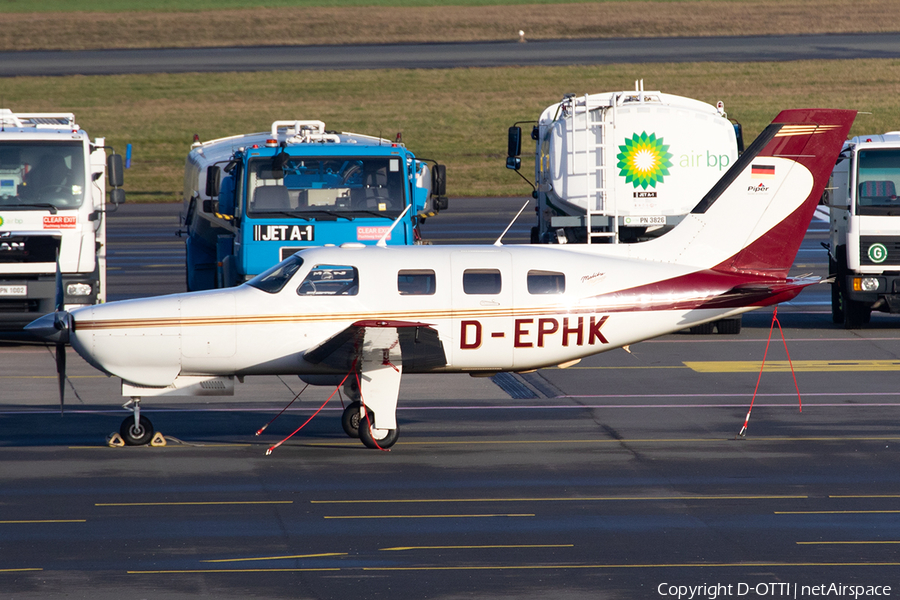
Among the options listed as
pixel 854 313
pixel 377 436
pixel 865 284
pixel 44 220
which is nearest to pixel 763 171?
pixel 377 436

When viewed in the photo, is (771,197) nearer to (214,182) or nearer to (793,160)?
(793,160)

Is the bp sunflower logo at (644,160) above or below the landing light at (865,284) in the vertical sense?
above

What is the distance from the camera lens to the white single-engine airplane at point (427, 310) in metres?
14.1

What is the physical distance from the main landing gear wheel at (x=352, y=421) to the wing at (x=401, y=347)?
921 millimetres

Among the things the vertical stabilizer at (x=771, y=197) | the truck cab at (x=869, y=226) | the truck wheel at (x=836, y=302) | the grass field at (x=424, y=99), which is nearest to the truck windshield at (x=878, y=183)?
the truck cab at (x=869, y=226)

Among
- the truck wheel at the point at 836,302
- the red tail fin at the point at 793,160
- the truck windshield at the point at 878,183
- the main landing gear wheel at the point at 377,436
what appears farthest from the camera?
the truck wheel at the point at 836,302

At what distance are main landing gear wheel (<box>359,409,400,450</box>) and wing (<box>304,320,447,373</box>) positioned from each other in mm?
767

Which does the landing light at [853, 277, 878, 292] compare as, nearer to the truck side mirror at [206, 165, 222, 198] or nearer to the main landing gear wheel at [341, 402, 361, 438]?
the main landing gear wheel at [341, 402, 361, 438]

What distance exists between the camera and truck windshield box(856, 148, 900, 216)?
22.2m

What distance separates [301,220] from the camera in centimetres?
1948

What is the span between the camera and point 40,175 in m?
20.9

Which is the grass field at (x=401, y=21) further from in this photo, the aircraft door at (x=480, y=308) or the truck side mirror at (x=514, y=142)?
the aircraft door at (x=480, y=308)

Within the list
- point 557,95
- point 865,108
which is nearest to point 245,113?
point 557,95

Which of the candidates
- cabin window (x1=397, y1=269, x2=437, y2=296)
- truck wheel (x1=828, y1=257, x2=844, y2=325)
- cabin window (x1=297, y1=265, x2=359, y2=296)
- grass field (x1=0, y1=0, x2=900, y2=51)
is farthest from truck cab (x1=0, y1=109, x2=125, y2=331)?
grass field (x1=0, y1=0, x2=900, y2=51)
